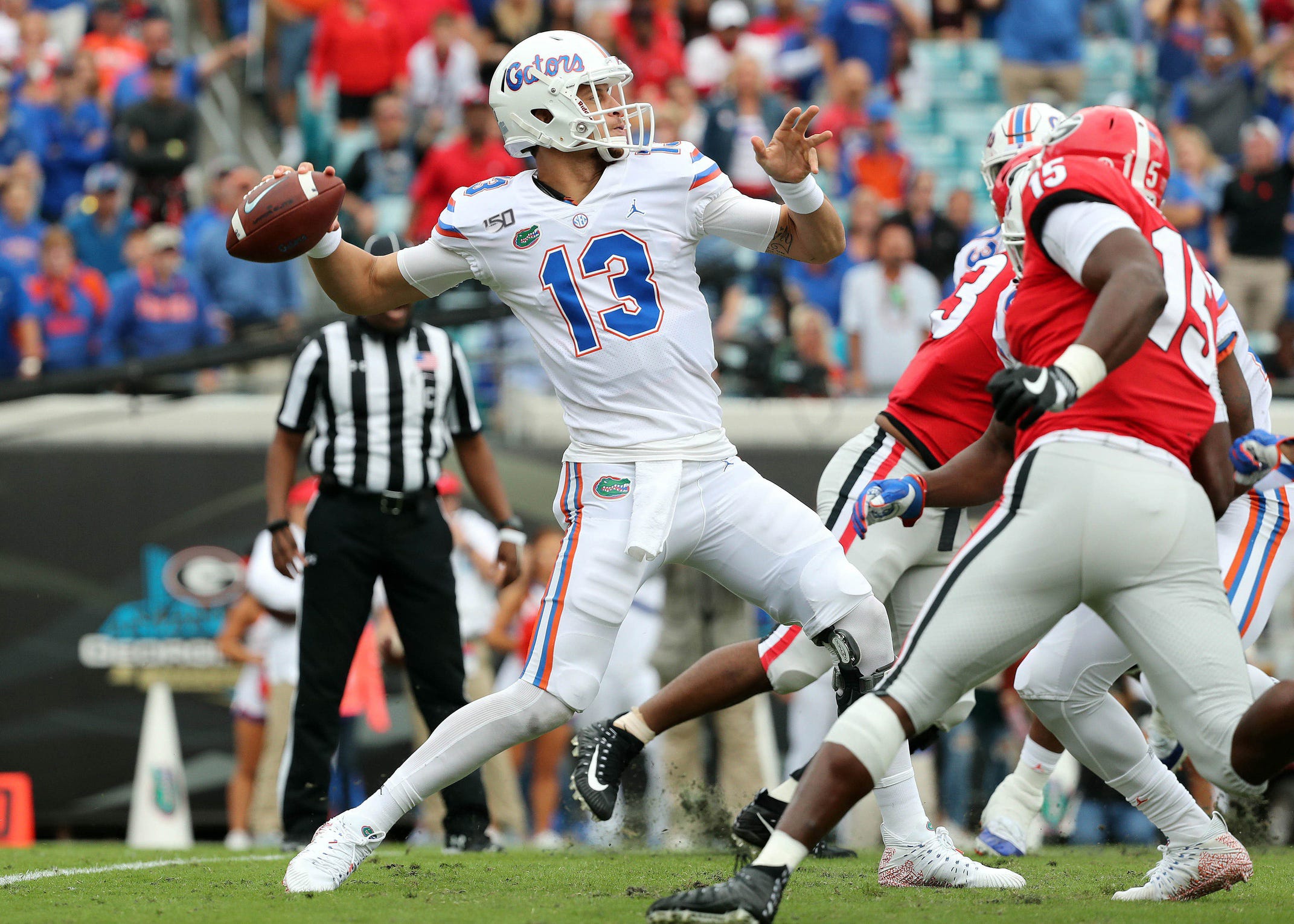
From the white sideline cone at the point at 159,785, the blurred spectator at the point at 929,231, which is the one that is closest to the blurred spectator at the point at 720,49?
the blurred spectator at the point at 929,231

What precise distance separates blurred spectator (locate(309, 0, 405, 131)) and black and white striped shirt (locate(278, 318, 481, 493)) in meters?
6.08

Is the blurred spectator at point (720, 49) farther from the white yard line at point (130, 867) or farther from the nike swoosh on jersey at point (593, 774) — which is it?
the nike swoosh on jersey at point (593, 774)

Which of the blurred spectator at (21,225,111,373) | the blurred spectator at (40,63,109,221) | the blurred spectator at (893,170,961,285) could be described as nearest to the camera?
the blurred spectator at (21,225,111,373)

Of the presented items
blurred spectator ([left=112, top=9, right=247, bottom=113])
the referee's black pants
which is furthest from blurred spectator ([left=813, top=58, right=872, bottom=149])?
the referee's black pants

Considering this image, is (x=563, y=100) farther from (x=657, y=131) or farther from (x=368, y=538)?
(x=657, y=131)

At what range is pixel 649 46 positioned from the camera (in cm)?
1186

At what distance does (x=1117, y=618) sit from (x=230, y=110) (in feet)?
33.7

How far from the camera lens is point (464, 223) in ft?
13.3

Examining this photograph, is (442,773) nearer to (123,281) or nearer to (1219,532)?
(1219,532)

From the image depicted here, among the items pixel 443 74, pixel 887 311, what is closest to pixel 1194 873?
pixel 887 311

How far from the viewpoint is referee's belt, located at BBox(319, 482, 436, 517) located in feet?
18.1

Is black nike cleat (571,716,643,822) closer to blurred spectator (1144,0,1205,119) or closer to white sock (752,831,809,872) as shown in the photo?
white sock (752,831,809,872)

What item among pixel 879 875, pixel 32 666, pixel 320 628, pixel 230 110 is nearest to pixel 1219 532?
pixel 879 875

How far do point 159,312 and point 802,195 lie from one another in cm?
602
